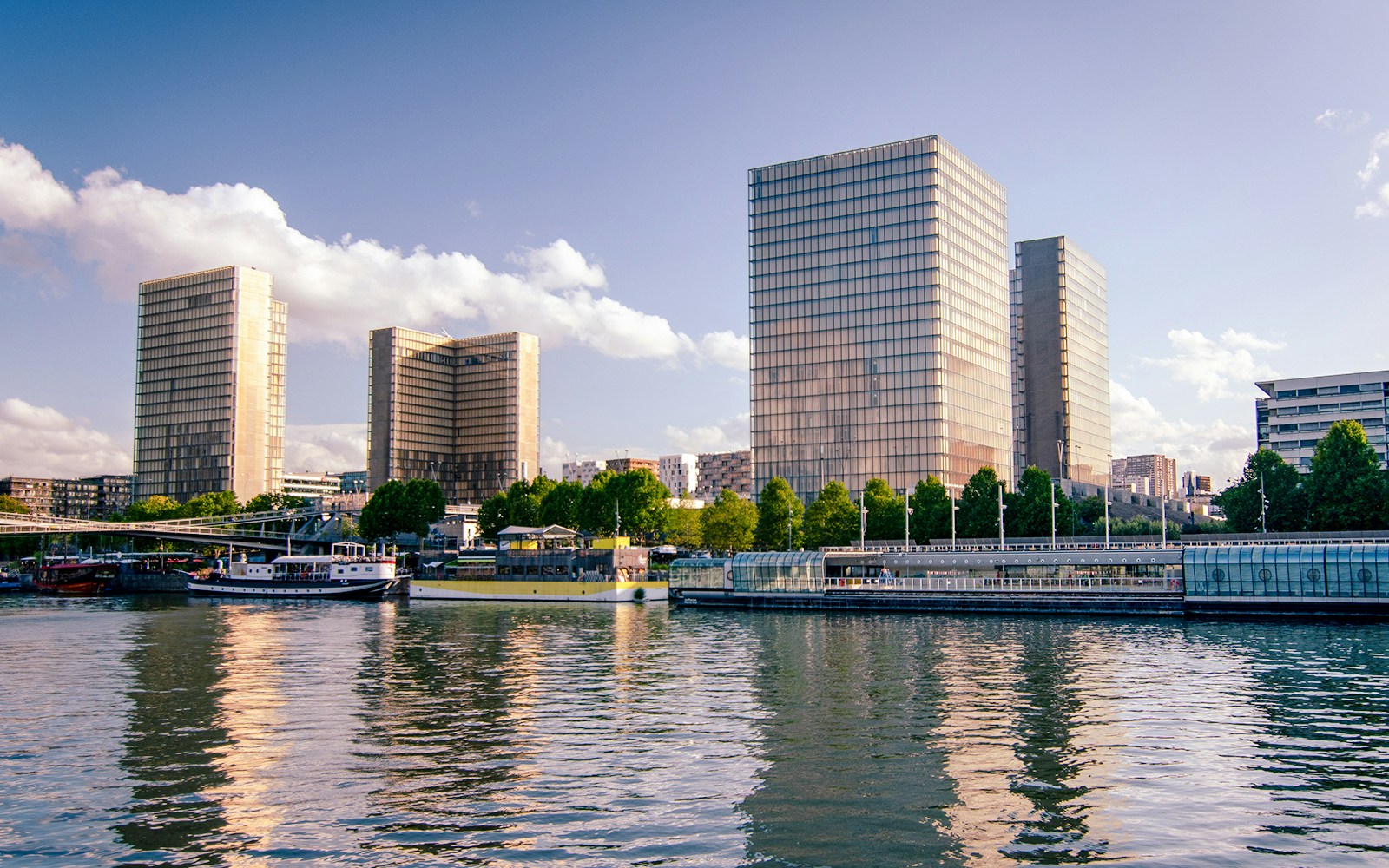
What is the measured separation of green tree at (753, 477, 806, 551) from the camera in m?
185

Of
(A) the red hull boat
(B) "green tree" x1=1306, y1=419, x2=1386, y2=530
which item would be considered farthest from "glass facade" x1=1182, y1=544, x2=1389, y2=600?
(A) the red hull boat

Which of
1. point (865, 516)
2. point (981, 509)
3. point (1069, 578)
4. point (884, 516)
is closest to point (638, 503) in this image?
point (865, 516)

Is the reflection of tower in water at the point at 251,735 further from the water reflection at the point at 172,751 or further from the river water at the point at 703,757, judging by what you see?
the water reflection at the point at 172,751

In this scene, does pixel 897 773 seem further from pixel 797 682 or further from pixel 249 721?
pixel 249 721

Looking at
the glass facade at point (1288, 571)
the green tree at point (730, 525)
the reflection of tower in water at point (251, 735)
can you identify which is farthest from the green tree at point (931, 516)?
the reflection of tower in water at point (251, 735)

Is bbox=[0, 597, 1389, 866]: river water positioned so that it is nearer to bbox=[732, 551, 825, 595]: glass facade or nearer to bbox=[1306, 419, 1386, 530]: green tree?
bbox=[732, 551, 825, 595]: glass facade

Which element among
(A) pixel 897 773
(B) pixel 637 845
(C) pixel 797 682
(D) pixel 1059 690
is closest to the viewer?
(B) pixel 637 845

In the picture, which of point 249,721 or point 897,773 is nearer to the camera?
point 897,773

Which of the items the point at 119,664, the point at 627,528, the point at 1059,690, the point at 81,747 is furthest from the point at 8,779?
the point at 627,528

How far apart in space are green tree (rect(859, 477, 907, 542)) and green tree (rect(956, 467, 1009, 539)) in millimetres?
9104

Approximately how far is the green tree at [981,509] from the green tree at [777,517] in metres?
29.6

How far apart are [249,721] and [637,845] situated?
25.2 metres

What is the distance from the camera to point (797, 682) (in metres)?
57.0

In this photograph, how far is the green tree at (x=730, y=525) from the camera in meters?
186
